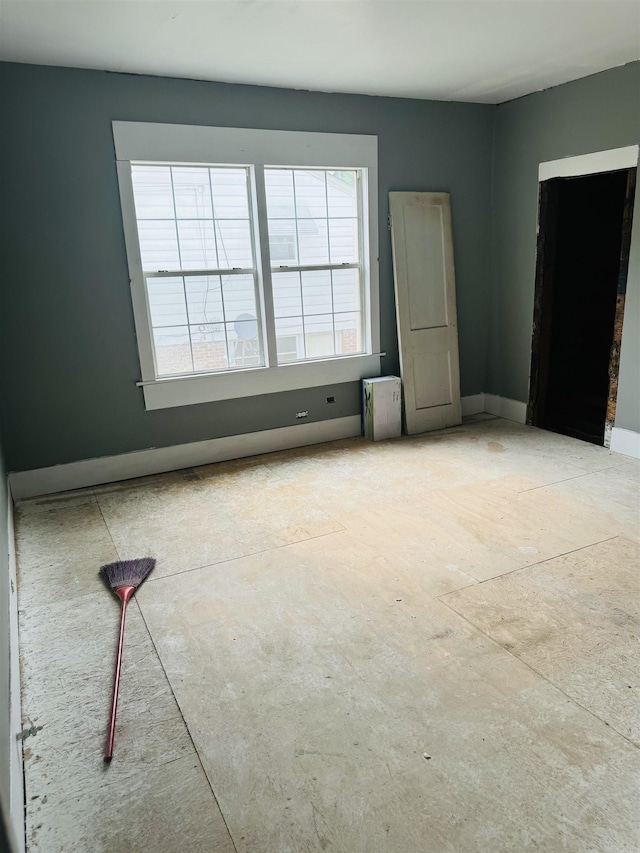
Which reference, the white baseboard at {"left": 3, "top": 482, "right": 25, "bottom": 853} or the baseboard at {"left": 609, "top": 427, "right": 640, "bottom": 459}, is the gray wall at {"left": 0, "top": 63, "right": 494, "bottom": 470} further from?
the baseboard at {"left": 609, "top": 427, "right": 640, "bottom": 459}

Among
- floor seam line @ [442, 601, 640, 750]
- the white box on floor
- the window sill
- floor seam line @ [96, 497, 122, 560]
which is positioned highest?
the window sill

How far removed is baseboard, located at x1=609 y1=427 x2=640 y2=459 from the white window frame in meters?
1.98

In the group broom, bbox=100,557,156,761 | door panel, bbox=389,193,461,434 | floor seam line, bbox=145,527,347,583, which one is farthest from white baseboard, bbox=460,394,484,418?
broom, bbox=100,557,156,761

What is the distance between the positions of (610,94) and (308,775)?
4.71 m

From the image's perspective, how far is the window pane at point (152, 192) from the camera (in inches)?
156

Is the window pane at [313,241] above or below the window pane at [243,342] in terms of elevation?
above

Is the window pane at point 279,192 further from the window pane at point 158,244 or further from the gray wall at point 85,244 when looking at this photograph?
the window pane at point 158,244

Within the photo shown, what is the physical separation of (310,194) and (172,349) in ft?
5.42

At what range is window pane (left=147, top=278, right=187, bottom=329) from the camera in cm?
414

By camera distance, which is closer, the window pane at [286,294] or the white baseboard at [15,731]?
the white baseboard at [15,731]

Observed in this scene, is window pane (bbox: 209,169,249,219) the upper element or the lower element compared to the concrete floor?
upper

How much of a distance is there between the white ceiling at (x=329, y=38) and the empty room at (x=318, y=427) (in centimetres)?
3

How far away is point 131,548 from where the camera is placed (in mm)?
3230

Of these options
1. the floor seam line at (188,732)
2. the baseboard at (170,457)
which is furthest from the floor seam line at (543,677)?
the baseboard at (170,457)
